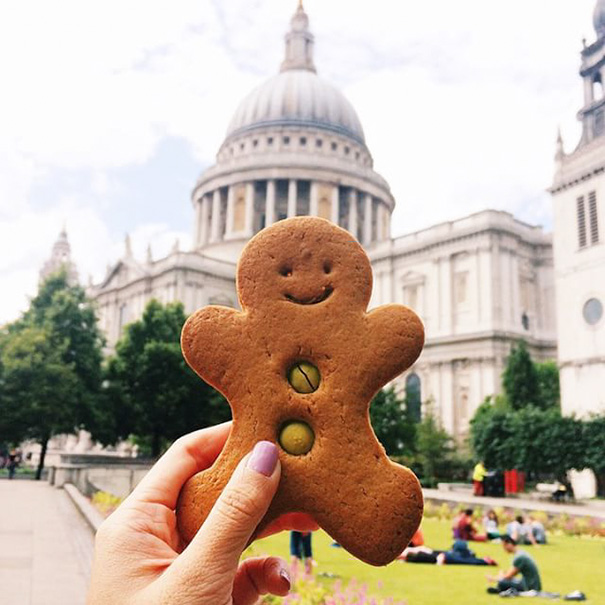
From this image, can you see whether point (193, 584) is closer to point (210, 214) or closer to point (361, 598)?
point (361, 598)

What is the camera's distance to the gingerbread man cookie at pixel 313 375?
3.35 metres

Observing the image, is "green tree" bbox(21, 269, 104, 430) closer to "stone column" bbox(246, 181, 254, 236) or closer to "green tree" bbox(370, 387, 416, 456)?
"green tree" bbox(370, 387, 416, 456)

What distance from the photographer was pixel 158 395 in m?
37.9

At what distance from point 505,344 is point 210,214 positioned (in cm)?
4382

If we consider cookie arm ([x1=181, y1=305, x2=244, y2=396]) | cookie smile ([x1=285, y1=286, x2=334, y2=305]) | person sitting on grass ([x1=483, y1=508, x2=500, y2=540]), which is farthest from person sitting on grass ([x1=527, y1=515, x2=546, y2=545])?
cookie arm ([x1=181, y1=305, x2=244, y2=396])

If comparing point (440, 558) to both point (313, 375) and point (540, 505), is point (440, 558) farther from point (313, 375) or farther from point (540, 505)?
point (540, 505)

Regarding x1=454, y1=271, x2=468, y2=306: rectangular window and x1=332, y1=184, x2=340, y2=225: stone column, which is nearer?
x1=454, y1=271, x2=468, y2=306: rectangular window

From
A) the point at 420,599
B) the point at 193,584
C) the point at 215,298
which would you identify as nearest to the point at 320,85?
the point at 215,298

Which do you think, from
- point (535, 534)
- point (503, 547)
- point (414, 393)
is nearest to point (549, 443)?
point (535, 534)

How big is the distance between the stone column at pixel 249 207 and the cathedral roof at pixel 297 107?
963 centimetres

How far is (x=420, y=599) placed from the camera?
1070 cm

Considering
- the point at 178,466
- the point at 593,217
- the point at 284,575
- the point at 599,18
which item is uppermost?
the point at 599,18

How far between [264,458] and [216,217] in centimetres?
7899

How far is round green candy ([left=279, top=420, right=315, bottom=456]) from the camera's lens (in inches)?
135
